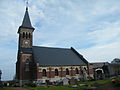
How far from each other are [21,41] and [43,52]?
7271 mm

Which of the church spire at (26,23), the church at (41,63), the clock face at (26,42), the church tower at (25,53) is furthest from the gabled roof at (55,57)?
the church spire at (26,23)

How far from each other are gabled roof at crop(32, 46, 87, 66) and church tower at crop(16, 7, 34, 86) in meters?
2.04

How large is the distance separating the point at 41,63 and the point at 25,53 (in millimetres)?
5234

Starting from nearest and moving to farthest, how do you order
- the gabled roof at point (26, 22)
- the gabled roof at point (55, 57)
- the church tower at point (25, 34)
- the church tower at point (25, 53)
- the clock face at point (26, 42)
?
the church tower at point (25, 53) → the gabled roof at point (55, 57) → the church tower at point (25, 34) → the clock face at point (26, 42) → the gabled roof at point (26, 22)

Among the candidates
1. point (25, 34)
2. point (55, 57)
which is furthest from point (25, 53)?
point (55, 57)

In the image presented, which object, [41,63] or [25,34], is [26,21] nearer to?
[25,34]

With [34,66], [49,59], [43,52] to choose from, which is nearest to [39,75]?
[34,66]

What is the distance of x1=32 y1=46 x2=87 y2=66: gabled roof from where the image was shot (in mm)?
33656

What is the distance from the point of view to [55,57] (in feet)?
121

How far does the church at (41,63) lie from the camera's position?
31.6 meters

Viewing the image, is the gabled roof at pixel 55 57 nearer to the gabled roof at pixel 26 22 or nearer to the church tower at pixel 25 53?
the church tower at pixel 25 53

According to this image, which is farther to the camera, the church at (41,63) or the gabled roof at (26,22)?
the gabled roof at (26,22)

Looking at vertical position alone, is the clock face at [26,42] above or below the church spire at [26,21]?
below

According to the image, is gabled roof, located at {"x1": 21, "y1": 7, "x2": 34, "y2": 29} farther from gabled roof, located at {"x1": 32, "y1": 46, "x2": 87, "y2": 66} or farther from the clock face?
gabled roof, located at {"x1": 32, "y1": 46, "x2": 87, "y2": 66}
